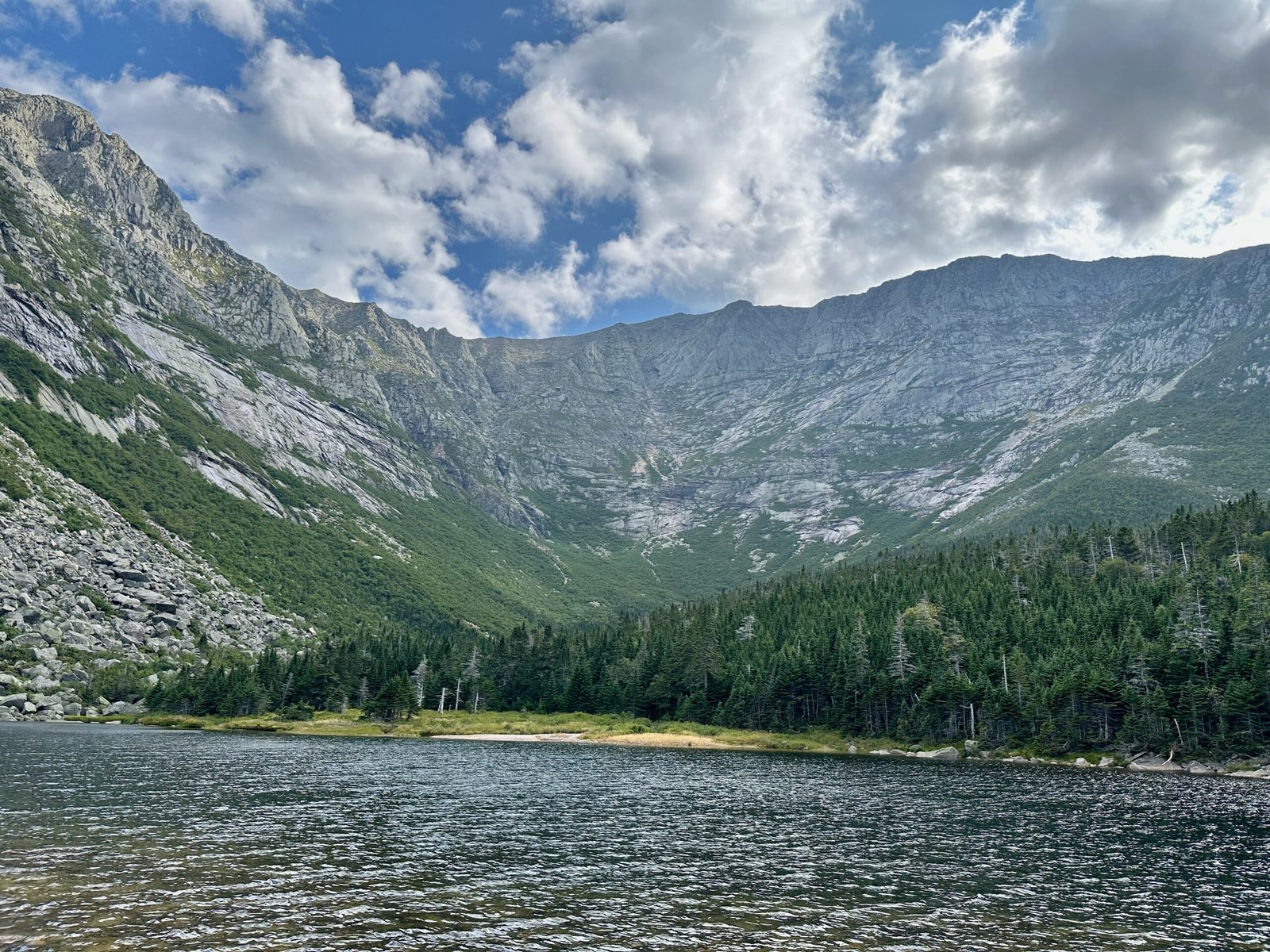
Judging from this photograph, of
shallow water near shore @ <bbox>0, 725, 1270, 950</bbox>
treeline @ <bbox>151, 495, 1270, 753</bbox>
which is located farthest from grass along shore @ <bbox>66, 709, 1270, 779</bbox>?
shallow water near shore @ <bbox>0, 725, 1270, 950</bbox>

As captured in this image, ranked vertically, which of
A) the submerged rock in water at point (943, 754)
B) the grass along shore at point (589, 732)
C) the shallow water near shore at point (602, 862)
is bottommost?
the grass along shore at point (589, 732)

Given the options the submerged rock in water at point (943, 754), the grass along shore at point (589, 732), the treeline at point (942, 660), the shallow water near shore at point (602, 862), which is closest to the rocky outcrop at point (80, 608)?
the grass along shore at point (589, 732)

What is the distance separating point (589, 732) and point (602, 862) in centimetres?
9710

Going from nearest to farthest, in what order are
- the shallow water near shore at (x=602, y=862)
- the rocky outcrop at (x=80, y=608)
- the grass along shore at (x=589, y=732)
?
the shallow water near shore at (x=602, y=862) < the grass along shore at (x=589, y=732) < the rocky outcrop at (x=80, y=608)

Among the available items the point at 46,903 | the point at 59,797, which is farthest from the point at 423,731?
the point at 46,903

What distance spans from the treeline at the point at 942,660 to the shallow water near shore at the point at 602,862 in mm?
40245

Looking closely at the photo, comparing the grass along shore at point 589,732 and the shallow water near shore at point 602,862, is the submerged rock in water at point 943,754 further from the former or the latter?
the shallow water near shore at point 602,862

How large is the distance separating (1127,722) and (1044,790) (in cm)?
4628

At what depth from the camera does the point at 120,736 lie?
324 feet

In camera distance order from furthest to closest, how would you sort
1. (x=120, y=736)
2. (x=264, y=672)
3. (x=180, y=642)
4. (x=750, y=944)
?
(x=180, y=642) → (x=264, y=672) → (x=120, y=736) → (x=750, y=944)

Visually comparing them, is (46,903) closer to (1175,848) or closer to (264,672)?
(1175,848)

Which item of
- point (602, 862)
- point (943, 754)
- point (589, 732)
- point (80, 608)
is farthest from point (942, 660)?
point (80, 608)

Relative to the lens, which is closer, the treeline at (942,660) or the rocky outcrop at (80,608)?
the treeline at (942,660)

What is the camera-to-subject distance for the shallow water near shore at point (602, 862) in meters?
24.6
